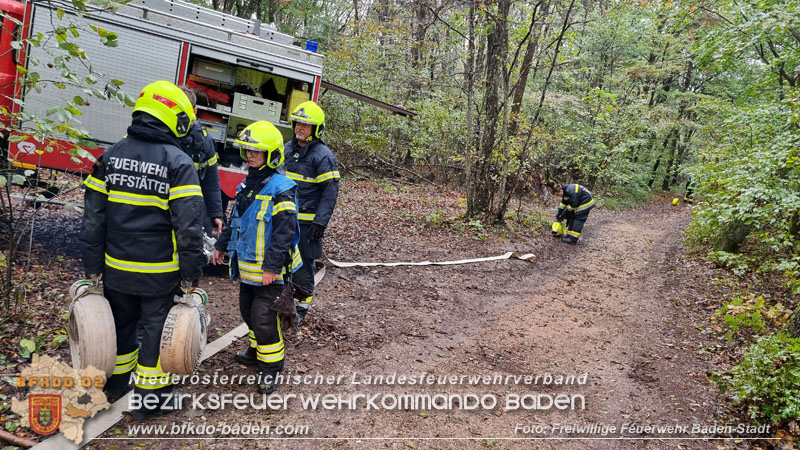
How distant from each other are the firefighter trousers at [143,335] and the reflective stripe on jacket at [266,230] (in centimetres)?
60

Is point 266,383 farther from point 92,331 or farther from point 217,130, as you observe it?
point 217,130

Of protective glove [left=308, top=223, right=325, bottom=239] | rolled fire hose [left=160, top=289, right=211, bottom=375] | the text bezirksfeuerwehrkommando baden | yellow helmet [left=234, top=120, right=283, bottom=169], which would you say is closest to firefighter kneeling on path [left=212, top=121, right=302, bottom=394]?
yellow helmet [left=234, top=120, right=283, bottom=169]

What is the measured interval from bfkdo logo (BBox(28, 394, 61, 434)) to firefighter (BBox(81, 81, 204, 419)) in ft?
1.48

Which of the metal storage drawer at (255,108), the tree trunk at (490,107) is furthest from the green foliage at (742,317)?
the metal storage drawer at (255,108)

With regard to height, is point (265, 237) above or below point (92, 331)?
above

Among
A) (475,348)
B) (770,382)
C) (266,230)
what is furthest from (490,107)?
(266,230)

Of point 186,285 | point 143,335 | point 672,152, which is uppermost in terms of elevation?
point 672,152

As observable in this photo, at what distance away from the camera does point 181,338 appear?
10.2 feet

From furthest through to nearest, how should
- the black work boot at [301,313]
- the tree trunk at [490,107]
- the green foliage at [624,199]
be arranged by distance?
the green foliage at [624,199] < the tree trunk at [490,107] < the black work boot at [301,313]

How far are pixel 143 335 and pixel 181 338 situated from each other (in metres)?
0.33

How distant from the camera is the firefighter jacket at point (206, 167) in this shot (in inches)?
198

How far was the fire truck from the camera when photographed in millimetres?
5734

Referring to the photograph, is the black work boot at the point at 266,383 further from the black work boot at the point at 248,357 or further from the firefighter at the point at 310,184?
the firefighter at the point at 310,184

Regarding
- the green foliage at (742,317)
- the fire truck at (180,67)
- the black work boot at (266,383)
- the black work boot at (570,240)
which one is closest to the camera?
the black work boot at (266,383)
